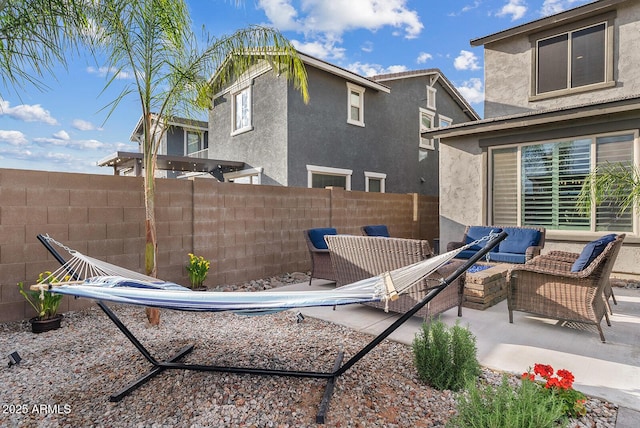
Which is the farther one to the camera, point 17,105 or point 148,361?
point 17,105

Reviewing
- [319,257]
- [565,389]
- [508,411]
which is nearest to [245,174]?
[319,257]

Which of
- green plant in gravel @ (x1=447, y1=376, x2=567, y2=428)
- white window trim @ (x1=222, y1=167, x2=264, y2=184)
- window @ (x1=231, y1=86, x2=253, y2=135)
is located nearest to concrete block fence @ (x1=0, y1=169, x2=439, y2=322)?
white window trim @ (x1=222, y1=167, x2=264, y2=184)

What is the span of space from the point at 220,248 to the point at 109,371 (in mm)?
2994

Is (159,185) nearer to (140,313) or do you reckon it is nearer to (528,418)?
(140,313)

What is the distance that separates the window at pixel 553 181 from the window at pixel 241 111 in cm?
701

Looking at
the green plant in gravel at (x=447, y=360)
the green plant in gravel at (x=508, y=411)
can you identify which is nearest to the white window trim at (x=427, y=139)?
the green plant in gravel at (x=447, y=360)

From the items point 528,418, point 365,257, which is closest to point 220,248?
point 365,257

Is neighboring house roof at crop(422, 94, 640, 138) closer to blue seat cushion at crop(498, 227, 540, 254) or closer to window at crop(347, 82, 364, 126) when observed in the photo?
blue seat cushion at crop(498, 227, 540, 254)

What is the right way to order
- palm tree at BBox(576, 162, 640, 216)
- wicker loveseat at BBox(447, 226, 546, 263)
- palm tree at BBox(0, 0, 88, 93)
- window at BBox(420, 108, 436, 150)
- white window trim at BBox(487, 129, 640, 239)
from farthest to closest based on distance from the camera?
window at BBox(420, 108, 436, 150)
wicker loveseat at BBox(447, 226, 546, 263)
white window trim at BBox(487, 129, 640, 239)
palm tree at BBox(576, 162, 640, 216)
palm tree at BBox(0, 0, 88, 93)

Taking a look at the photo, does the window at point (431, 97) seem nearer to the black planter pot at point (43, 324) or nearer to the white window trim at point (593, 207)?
the white window trim at point (593, 207)

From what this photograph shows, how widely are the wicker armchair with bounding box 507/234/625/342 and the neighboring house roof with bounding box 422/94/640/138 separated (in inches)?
126

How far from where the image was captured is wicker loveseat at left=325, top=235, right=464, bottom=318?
3.51m

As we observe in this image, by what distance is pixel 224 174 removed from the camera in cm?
1192

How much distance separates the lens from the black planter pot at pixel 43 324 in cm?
361
